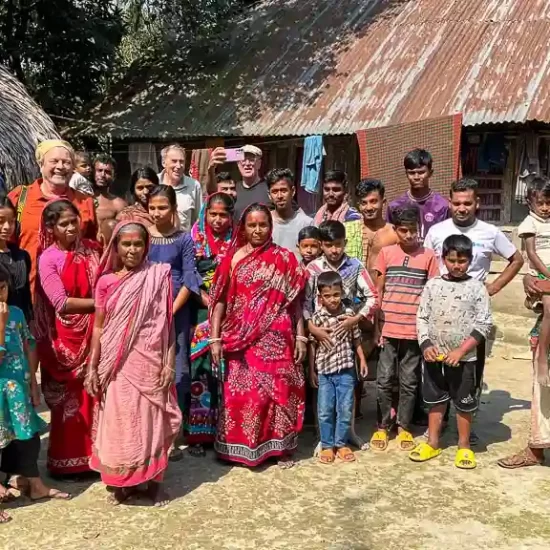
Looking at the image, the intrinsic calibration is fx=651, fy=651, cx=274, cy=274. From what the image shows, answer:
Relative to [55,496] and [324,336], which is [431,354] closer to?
[324,336]

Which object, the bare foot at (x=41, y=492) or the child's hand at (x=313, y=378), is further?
the child's hand at (x=313, y=378)

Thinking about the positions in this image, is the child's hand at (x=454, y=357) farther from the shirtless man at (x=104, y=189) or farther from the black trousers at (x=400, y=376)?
the shirtless man at (x=104, y=189)

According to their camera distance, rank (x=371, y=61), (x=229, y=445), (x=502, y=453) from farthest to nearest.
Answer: (x=371, y=61) < (x=502, y=453) < (x=229, y=445)

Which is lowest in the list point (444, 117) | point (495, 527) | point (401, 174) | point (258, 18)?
point (495, 527)

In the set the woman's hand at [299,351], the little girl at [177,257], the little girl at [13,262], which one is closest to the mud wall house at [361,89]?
the woman's hand at [299,351]

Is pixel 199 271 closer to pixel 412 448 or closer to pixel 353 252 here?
pixel 353 252

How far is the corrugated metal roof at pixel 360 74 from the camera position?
28.3 ft

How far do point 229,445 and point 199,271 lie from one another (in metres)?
1.02

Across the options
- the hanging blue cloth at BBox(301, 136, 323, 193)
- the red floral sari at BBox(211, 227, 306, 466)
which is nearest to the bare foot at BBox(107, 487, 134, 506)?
the red floral sari at BBox(211, 227, 306, 466)

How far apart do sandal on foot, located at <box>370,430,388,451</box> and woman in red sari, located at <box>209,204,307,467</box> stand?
2.03 ft

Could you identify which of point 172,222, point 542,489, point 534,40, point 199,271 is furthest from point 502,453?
point 534,40

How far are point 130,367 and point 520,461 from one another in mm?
2258

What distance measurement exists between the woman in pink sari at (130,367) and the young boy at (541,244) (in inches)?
80.4

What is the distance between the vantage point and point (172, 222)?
3631mm
